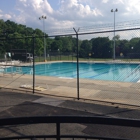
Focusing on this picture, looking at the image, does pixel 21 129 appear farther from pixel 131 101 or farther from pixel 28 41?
pixel 28 41

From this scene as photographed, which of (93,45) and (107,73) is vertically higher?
(93,45)

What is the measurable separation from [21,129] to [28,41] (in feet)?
117

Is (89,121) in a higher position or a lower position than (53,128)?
higher

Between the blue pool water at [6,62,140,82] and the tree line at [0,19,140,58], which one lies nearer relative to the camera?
the tree line at [0,19,140,58]

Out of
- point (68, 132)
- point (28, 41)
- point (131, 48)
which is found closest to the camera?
point (68, 132)

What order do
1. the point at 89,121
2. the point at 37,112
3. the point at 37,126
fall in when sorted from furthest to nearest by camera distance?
1. the point at 37,112
2. the point at 37,126
3. the point at 89,121

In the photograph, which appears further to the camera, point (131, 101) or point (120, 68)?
point (120, 68)

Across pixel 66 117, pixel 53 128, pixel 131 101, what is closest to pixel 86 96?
pixel 131 101

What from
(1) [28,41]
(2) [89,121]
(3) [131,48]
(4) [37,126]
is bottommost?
(4) [37,126]

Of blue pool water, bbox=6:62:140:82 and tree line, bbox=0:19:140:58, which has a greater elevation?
tree line, bbox=0:19:140:58

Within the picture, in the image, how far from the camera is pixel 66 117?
1914mm

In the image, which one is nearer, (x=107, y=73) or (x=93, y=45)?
(x=93, y=45)

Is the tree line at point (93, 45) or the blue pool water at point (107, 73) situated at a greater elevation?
the tree line at point (93, 45)

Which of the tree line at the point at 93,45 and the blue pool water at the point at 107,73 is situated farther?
the blue pool water at the point at 107,73
